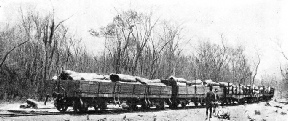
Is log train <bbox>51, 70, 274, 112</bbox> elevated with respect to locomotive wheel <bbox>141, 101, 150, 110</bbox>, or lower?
elevated

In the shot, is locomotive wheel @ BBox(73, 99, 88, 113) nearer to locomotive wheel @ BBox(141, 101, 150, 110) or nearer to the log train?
the log train

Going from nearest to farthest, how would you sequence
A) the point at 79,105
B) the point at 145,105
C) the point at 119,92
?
the point at 79,105 < the point at 119,92 < the point at 145,105

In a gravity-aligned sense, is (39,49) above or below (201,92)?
above

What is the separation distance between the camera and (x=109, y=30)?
1626 inches

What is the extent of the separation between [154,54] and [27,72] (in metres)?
16.5

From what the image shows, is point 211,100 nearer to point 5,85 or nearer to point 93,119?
point 93,119

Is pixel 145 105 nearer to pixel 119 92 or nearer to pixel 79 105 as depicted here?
pixel 119 92

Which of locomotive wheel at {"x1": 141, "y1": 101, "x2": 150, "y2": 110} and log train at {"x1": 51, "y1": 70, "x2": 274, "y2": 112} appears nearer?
log train at {"x1": 51, "y1": 70, "x2": 274, "y2": 112}

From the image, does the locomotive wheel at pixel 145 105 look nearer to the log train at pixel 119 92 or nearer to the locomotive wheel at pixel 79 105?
the log train at pixel 119 92

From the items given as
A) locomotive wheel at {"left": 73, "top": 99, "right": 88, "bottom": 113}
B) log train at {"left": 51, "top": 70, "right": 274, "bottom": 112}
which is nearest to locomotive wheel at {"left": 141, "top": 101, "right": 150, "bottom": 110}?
log train at {"left": 51, "top": 70, "right": 274, "bottom": 112}

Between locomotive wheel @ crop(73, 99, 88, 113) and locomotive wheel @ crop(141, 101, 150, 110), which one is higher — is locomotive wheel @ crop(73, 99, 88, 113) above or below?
above

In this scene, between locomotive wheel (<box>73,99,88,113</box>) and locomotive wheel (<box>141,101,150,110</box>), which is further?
locomotive wheel (<box>141,101,150,110</box>)

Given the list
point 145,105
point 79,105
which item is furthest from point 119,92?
point 145,105

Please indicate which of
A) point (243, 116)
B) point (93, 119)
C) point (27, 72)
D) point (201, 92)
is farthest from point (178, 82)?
point (27, 72)
